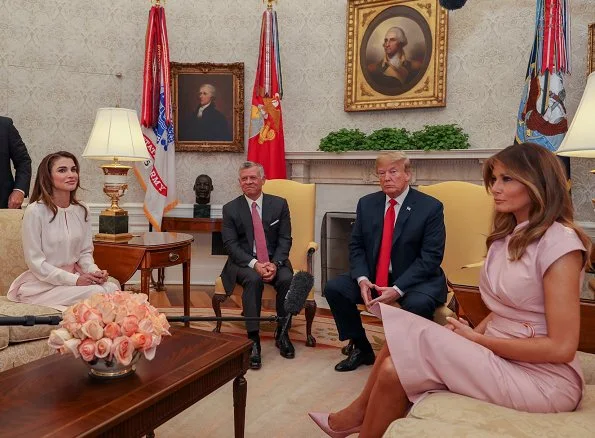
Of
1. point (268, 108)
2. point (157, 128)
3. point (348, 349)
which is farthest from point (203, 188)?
point (348, 349)

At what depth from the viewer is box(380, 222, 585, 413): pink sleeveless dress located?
159cm

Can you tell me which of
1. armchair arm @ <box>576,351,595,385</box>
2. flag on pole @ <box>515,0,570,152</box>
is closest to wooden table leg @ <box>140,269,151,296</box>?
armchair arm @ <box>576,351,595,385</box>

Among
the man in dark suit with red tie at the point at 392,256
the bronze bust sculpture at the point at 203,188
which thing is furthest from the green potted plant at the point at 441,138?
the bronze bust sculpture at the point at 203,188

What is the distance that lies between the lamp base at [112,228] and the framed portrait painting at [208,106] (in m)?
2.30

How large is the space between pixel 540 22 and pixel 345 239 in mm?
2816

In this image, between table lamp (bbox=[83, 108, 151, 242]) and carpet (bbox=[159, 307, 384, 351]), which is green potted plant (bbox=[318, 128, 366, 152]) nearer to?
carpet (bbox=[159, 307, 384, 351])

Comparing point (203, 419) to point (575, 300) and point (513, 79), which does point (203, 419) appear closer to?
point (575, 300)

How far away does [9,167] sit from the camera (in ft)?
14.3

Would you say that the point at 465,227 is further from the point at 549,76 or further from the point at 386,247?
the point at 549,76

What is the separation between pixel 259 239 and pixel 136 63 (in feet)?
10.1

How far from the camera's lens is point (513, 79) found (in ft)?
16.2

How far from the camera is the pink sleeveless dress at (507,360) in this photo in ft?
5.23

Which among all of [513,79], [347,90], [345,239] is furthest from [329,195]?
[513,79]

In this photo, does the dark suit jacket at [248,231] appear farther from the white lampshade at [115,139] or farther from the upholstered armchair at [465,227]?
the upholstered armchair at [465,227]
